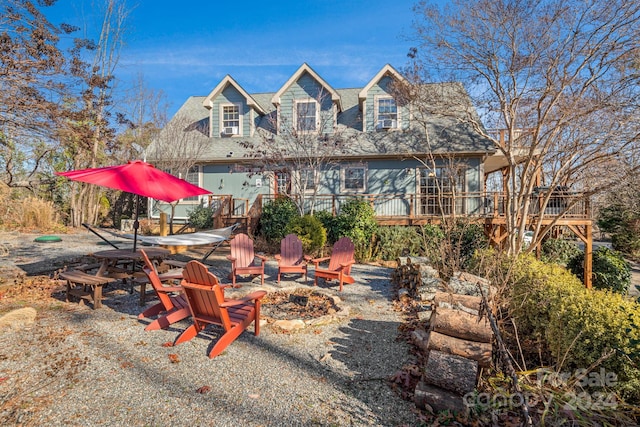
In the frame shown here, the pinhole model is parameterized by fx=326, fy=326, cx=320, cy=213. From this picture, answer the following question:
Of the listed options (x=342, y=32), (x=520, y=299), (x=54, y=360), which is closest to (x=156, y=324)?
(x=54, y=360)

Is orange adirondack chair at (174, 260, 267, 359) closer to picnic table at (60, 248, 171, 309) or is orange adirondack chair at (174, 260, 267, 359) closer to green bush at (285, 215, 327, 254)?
picnic table at (60, 248, 171, 309)

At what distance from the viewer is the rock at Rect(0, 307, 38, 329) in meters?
3.98

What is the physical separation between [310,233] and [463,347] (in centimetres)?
706

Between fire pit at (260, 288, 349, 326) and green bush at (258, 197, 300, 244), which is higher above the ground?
green bush at (258, 197, 300, 244)

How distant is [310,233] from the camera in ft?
32.6

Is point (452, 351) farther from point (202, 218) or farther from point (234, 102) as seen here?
point (234, 102)

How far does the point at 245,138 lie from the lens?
15812 millimetres

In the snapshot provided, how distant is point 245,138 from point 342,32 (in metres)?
6.83

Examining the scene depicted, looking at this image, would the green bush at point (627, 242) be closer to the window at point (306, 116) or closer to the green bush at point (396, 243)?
the green bush at point (396, 243)

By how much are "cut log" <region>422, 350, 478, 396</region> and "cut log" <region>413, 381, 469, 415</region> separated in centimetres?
6

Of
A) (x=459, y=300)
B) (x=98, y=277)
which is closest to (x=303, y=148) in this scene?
(x=98, y=277)

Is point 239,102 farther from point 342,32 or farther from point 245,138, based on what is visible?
point 342,32

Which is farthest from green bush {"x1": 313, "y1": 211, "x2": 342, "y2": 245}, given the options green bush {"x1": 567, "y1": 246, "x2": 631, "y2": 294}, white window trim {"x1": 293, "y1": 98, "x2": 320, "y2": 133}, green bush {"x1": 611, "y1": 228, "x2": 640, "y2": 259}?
green bush {"x1": 611, "y1": 228, "x2": 640, "y2": 259}

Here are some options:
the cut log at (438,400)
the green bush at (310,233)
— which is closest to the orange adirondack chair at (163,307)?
the cut log at (438,400)
